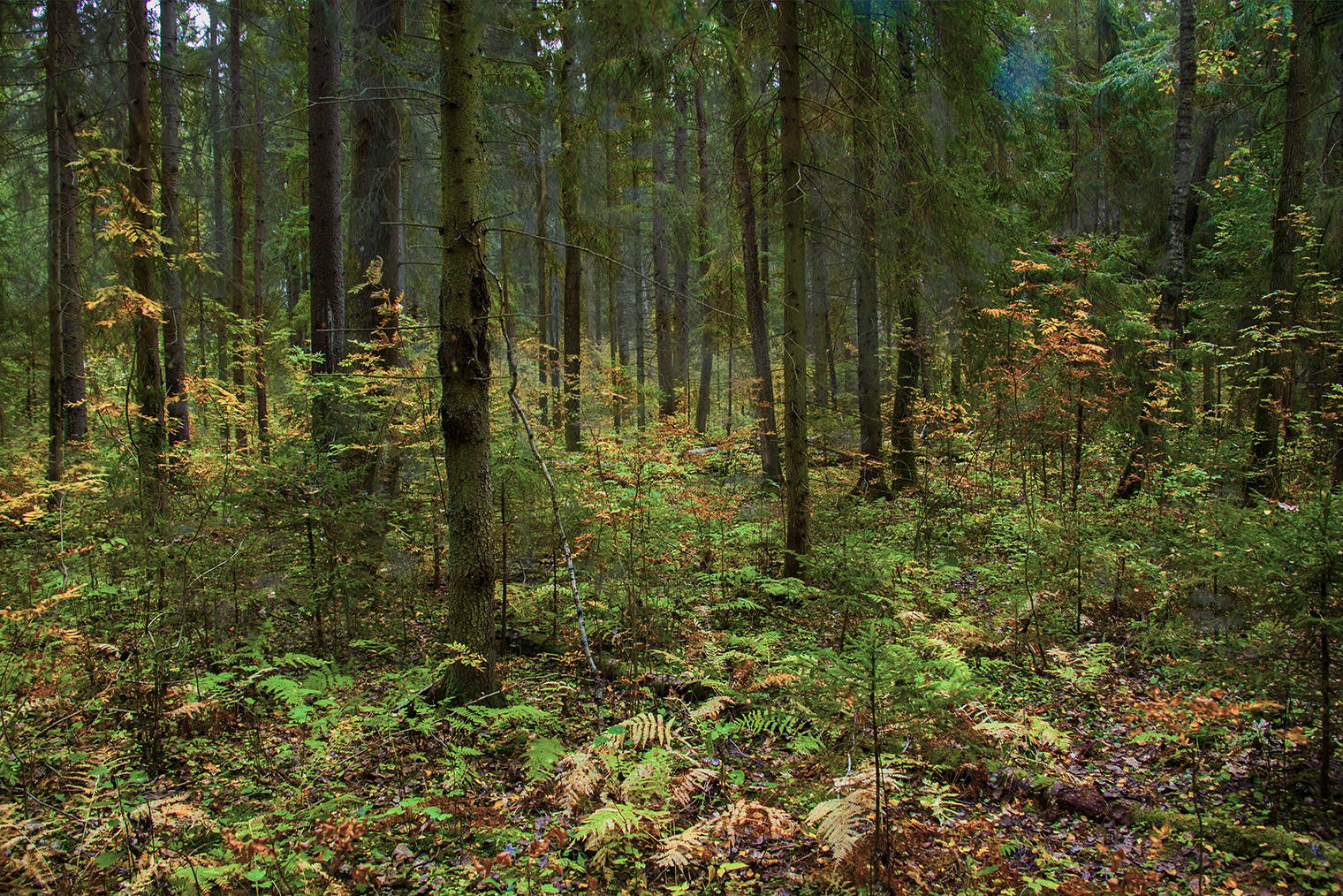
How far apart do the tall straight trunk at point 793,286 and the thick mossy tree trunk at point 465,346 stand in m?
3.17

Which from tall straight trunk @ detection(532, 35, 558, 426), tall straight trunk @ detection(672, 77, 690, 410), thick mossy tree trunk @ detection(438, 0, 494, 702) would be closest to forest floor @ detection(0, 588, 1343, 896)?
thick mossy tree trunk @ detection(438, 0, 494, 702)

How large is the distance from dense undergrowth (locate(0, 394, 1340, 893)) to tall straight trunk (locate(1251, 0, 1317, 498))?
233 cm

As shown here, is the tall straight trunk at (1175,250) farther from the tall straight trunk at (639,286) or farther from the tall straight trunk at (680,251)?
the tall straight trunk at (639,286)

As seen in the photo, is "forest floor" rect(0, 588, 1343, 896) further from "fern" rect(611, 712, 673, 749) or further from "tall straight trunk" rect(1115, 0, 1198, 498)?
"tall straight trunk" rect(1115, 0, 1198, 498)

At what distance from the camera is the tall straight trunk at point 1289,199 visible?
809 cm

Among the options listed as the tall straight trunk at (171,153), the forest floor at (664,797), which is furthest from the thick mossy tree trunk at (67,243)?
the forest floor at (664,797)

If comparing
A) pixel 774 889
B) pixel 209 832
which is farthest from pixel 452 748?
pixel 774 889

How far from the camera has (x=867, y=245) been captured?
24.4 feet

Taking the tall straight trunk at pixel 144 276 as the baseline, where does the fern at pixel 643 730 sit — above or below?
below

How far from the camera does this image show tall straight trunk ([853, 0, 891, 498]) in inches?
269

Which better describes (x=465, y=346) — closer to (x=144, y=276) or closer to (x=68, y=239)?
(x=144, y=276)

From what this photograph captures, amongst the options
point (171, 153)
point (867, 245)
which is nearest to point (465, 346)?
point (867, 245)

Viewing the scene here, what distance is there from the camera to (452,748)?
3727mm

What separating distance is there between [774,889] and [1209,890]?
74.6 inches
